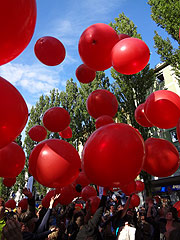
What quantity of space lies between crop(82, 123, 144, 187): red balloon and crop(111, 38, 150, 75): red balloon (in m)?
1.34

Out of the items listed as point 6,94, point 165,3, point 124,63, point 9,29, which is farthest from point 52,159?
point 165,3

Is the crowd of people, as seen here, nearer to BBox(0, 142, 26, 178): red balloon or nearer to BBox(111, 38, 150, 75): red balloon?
BBox(0, 142, 26, 178): red balloon

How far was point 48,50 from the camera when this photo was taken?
393 centimetres

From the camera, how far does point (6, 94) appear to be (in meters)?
1.61

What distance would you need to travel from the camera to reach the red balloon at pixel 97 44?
3.04 metres

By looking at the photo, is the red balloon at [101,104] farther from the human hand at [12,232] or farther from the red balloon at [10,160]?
the human hand at [12,232]

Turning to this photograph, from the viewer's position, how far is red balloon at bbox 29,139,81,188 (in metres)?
2.18

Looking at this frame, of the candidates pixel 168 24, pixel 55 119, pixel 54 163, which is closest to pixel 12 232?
pixel 54 163

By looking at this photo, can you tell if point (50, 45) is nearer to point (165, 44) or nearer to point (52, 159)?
point (52, 159)

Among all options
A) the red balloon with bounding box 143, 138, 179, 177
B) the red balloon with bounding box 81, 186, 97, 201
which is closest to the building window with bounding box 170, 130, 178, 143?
the red balloon with bounding box 81, 186, 97, 201

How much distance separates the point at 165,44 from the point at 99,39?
30.2 ft

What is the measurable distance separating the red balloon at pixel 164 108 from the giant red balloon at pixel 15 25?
217 cm

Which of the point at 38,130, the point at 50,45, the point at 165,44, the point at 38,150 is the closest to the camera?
the point at 38,150

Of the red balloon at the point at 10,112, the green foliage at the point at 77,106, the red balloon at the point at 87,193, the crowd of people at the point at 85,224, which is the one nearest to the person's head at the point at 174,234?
the crowd of people at the point at 85,224
